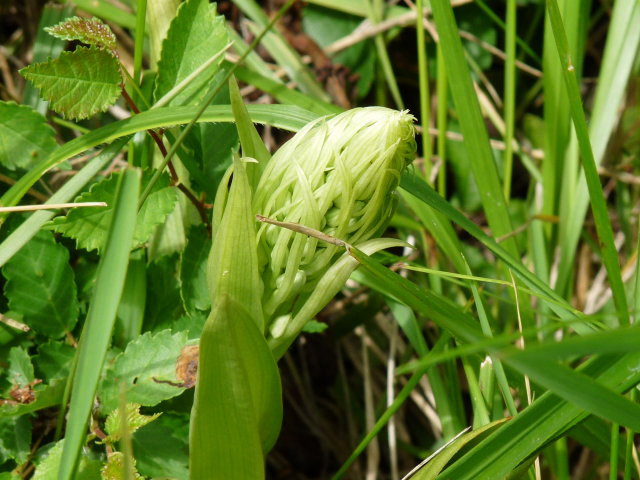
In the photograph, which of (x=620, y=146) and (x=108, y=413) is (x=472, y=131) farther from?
(x=620, y=146)

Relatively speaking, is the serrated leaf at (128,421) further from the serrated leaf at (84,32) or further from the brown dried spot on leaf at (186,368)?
the serrated leaf at (84,32)

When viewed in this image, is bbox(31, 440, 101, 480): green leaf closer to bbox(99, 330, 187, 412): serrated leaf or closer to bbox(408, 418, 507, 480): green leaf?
bbox(99, 330, 187, 412): serrated leaf

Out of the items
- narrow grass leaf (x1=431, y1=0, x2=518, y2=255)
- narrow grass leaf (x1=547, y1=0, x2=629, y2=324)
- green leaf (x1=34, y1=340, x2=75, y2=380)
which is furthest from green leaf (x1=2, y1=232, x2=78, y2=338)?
narrow grass leaf (x1=547, y1=0, x2=629, y2=324)

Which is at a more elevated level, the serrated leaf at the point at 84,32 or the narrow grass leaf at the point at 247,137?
the serrated leaf at the point at 84,32

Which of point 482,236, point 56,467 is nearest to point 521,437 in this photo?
point 482,236

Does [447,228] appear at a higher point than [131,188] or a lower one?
lower

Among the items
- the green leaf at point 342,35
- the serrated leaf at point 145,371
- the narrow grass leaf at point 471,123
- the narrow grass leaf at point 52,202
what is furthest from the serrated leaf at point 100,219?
the green leaf at point 342,35

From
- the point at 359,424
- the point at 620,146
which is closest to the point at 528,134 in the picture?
the point at 620,146
